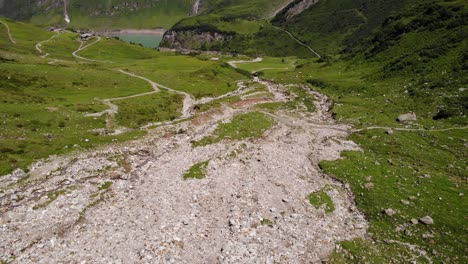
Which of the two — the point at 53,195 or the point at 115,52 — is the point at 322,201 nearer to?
the point at 53,195

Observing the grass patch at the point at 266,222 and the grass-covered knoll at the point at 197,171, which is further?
the grass-covered knoll at the point at 197,171

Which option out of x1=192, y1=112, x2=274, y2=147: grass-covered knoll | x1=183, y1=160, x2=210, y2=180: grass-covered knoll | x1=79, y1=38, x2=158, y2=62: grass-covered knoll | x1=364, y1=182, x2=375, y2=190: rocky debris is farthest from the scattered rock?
x1=79, y1=38, x2=158, y2=62: grass-covered knoll

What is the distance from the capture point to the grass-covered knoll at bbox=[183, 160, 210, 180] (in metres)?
40.0

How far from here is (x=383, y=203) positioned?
33.4 m

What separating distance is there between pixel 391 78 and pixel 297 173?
54799mm

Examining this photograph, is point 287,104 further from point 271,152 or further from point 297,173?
point 297,173

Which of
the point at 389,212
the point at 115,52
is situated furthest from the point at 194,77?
the point at 389,212

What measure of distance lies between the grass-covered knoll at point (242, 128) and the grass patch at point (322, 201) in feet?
66.5

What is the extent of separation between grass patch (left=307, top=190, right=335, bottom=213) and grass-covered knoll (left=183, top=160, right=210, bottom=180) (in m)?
13.5

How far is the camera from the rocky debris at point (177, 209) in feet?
90.2

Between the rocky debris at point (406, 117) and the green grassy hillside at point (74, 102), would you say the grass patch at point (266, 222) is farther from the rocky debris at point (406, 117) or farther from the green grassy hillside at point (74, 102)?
the rocky debris at point (406, 117)

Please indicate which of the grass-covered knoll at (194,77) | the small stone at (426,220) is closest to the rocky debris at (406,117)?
the small stone at (426,220)

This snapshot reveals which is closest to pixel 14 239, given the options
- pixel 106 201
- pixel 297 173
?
pixel 106 201

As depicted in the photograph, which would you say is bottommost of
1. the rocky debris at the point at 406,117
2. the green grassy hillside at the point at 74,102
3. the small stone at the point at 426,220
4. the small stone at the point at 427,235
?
the green grassy hillside at the point at 74,102
